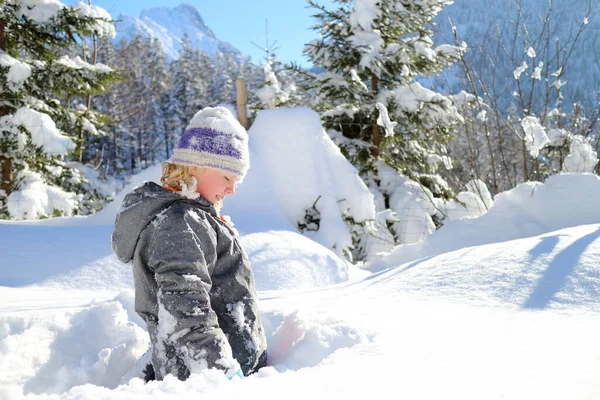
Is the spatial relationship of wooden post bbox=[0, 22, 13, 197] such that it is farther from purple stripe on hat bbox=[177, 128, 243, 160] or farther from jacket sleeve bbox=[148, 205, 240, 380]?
jacket sleeve bbox=[148, 205, 240, 380]

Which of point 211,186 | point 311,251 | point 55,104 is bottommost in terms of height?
point 311,251

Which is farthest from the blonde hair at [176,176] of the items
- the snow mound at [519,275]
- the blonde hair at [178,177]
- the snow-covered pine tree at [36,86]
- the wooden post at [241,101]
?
the snow-covered pine tree at [36,86]

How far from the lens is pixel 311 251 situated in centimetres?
441

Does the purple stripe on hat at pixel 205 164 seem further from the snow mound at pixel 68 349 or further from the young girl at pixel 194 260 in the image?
the snow mound at pixel 68 349

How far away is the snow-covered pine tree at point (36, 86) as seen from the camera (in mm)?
6578

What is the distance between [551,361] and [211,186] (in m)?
1.31

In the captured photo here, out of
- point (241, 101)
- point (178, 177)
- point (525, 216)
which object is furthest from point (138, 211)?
point (241, 101)

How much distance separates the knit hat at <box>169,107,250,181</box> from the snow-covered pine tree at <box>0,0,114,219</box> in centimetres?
578

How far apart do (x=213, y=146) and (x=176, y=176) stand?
0.65ft

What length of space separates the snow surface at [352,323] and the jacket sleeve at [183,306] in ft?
0.57

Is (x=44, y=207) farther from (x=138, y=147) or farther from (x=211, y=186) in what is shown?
(x=138, y=147)

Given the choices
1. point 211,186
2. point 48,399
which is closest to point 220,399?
point 48,399

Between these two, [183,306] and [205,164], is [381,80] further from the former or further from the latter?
[183,306]

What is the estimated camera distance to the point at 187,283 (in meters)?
1.42
